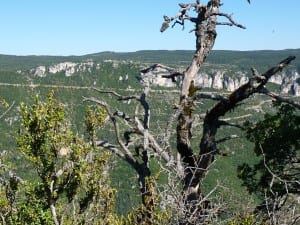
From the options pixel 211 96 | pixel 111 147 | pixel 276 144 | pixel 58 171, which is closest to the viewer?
pixel 211 96

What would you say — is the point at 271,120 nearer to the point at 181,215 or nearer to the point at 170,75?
the point at 170,75

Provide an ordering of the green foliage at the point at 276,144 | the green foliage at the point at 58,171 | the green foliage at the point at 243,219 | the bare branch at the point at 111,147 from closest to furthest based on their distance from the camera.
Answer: the green foliage at the point at 243,219 → the green foliage at the point at 58,171 → the bare branch at the point at 111,147 → the green foliage at the point at 276,144

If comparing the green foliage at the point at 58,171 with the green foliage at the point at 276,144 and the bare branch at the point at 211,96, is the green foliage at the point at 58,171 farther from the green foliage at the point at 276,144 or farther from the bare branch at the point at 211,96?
the green foliage at the point at 276,144

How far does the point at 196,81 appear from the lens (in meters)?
8.95

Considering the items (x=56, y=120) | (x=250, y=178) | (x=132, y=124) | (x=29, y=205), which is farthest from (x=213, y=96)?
(x=250, y=178)

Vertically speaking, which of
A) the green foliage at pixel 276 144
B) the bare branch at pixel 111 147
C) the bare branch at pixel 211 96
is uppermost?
the bare branch at pixel 211 96

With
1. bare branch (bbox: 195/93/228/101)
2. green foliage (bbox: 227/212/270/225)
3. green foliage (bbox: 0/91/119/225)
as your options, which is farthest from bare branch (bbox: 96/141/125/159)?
green foliage (bbox: 227/212/270/225)

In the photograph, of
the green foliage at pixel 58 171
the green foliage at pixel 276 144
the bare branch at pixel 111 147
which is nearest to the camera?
the green foliage at pixel 58 171

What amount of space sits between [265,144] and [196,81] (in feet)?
13.0

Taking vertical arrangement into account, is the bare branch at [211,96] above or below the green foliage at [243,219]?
above

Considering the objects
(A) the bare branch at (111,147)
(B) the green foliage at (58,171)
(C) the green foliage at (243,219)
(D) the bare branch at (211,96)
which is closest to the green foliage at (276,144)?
(D) the bare branch at (211,96)

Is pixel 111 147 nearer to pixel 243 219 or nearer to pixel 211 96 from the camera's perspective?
pixel 211 96

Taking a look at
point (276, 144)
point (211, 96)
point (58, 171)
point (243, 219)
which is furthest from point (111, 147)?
point (276, 144)

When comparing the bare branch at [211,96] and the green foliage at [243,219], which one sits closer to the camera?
the green foliage at [243,219]
